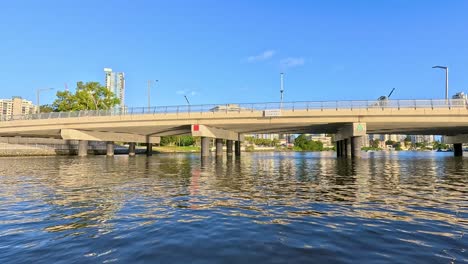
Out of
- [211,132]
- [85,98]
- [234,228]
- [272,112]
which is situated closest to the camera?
[234,228]

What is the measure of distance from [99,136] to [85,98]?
30.2 meters

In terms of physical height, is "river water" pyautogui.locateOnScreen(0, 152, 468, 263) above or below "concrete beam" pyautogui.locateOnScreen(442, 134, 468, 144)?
below

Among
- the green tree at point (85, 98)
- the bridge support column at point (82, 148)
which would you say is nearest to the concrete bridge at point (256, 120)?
the bridge support column at point (82, 148)

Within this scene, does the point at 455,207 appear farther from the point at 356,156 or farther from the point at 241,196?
the point at 356,156

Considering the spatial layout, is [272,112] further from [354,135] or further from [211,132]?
[211,132]

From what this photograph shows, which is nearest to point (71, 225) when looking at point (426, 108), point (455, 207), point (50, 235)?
point (50, 235)

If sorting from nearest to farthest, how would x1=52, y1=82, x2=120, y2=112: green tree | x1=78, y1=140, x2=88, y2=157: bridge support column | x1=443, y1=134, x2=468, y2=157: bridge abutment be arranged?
x1=443, y1=134, x2=468, y2=157: bridge abutment < x1=78, y1=140, x2=88, y2=157: bridge support column < x1=52, y1=82, x2=120, y2=112: green tree

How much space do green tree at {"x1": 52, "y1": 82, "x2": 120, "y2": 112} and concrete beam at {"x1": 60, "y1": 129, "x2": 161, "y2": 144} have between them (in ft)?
70.6

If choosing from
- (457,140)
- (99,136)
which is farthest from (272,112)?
(457,140)

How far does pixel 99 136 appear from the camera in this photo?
69875 mm

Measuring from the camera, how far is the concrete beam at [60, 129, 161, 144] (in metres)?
63.0

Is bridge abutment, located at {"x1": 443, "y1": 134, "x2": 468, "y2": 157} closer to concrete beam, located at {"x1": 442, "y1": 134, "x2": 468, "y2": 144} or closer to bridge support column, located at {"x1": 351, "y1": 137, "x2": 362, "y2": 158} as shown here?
concrete beam, located at {"x1": 442, "y1": 134, "x2": 468, "y2": 144}

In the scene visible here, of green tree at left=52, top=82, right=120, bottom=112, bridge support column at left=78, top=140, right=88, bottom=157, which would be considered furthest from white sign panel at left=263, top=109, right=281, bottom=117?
green tree at left=52, top=82, right=120, bottom=112

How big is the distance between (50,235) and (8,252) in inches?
50.6
